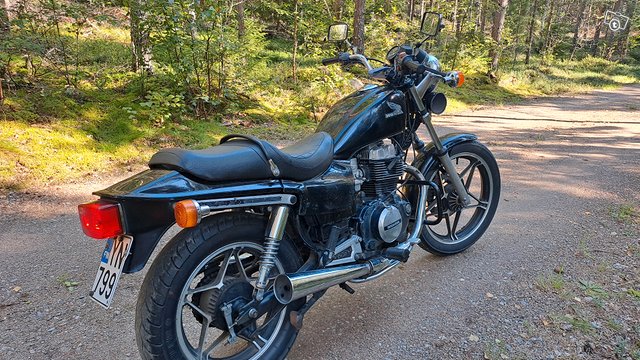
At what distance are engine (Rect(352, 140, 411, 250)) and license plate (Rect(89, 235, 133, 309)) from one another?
53.2 inches

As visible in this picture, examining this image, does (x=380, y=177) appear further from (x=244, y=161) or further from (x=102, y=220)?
(x=102, y=220)

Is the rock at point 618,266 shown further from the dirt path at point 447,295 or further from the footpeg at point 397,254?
the footpeg at point 397,254

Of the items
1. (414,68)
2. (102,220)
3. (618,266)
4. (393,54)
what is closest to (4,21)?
(393,54)

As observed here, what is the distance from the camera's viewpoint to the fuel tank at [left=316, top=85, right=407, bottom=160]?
2.60 m

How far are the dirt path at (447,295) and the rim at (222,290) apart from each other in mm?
320

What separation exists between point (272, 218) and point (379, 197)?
3.05 feet

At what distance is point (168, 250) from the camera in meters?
1.88

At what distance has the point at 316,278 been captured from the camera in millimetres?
→ 2232

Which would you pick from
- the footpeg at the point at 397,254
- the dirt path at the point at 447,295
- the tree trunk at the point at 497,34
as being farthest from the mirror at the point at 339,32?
the tree trunk at the point at 497,34

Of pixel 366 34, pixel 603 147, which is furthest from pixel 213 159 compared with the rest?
pixel 366 34

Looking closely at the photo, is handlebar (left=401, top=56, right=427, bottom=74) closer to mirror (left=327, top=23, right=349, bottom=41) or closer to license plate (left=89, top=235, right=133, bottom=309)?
mirror (left=327, top=23, right=349, bottom=41)

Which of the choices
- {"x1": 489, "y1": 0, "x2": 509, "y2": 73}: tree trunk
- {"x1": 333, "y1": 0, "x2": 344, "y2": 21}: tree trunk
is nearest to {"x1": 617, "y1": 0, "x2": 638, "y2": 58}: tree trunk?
{"x1": 489, "y1": 0, "x2": 509, "y2": 73}: tree trunk

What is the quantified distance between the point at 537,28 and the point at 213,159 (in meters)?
36.2

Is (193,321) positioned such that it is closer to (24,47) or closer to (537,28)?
(24,47)
